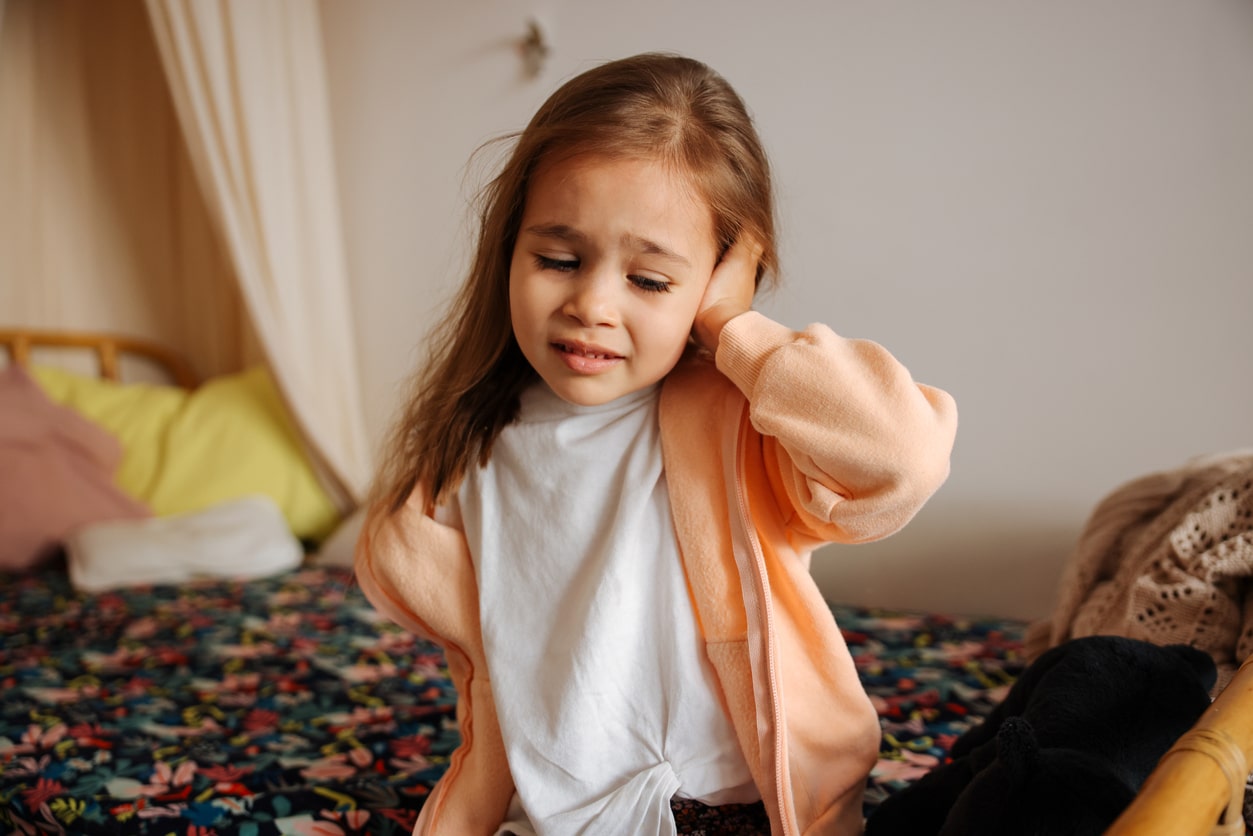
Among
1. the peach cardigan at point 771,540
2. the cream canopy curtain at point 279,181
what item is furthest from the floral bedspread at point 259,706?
the cream canopy curtain at point 279,181

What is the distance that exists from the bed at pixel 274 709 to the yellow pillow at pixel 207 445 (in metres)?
0.40

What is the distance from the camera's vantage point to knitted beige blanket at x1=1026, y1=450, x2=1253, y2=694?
1185 mm

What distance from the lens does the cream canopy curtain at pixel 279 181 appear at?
2.52 metres

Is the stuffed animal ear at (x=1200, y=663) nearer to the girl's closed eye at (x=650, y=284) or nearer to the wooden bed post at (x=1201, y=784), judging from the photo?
the wooden bed post at (x=1201, y=784)

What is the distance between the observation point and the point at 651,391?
37.7 inches

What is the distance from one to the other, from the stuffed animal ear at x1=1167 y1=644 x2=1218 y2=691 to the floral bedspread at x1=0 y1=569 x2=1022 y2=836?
0.36 meters

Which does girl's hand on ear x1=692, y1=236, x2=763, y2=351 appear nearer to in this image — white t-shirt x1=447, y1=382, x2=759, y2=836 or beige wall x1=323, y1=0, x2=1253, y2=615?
white t-shirt x1=447, y1=382, x2=759, y2=836

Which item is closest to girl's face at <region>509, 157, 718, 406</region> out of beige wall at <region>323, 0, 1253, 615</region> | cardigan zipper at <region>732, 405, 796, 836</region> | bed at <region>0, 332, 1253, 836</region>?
cardigan zipper at <region>732, 405, 796, 836</region>

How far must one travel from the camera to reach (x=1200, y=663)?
97cm

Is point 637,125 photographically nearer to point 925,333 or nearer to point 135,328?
point 925,333

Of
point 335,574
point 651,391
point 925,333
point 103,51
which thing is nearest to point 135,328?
point 103,51

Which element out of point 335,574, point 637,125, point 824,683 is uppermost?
point 637,125

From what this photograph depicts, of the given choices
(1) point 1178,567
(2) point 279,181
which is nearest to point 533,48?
(2) point 279,181

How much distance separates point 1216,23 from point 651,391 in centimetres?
135
